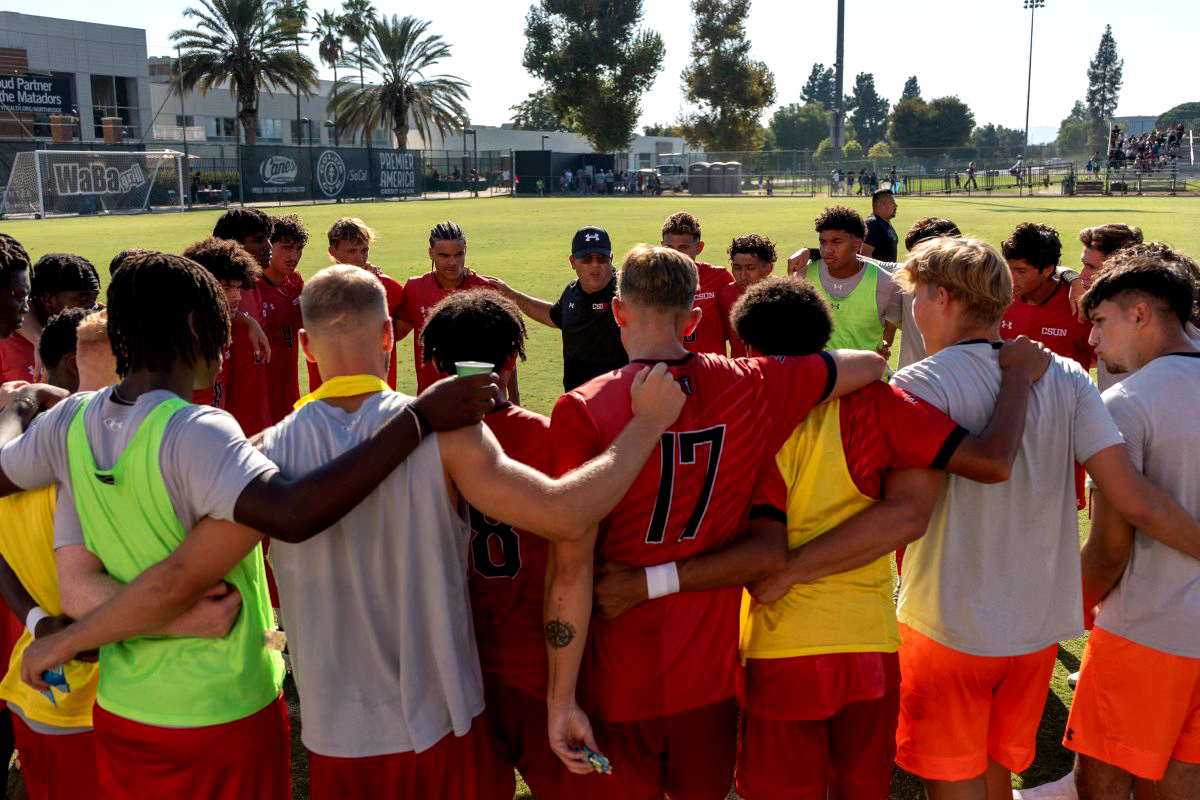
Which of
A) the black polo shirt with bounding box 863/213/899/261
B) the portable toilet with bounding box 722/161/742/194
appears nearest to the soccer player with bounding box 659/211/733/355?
the black polo shirt with bounding box 863/213/899/261

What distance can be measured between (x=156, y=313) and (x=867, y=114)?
7606 inches

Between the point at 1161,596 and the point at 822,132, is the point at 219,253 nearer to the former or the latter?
the point at 1161,596

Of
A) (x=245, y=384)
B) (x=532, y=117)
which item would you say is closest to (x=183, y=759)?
(x=245, y=384)

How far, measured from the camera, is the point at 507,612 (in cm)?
310

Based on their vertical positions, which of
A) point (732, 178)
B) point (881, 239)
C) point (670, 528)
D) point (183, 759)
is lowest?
point (183, 759)

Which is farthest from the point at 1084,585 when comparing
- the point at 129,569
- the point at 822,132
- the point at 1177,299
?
the point at 822,132

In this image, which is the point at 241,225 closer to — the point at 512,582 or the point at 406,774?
the point at 512,582

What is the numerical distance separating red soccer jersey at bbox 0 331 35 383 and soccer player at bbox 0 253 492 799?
2.20m

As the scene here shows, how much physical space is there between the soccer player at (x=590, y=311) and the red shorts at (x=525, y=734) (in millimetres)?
4046

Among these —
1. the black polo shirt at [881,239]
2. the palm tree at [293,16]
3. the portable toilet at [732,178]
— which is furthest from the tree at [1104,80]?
the black polo shirt at [881,239]

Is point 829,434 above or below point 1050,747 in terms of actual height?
above

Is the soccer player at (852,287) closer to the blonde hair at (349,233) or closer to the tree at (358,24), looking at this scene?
the blonde hair at (349,233)

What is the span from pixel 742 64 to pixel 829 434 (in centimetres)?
8890

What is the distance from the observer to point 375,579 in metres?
2.66
